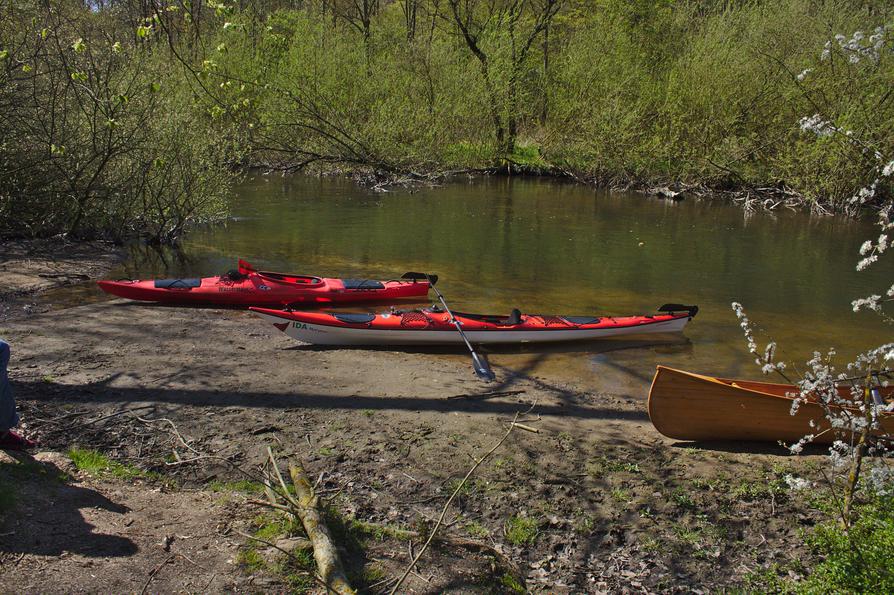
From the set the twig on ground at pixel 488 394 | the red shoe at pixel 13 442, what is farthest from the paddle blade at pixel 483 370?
the red shoe at pixel 13 442

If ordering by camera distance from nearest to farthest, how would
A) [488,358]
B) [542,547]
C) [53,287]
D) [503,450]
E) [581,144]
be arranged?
[542,547]
[503,450]
[488,358]
[53,287]
[581,144]

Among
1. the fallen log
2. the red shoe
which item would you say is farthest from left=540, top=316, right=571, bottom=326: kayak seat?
the red shoe

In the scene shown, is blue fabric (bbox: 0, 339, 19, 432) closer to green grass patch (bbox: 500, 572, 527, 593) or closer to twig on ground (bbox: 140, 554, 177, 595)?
twig on ground (bbox: 140, 554, 177, 595)

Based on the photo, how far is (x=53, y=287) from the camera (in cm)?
891

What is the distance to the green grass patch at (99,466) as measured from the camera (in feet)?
12.6

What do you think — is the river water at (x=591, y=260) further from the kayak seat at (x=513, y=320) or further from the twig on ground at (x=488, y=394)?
the twig on ground at (x=488, y=394)

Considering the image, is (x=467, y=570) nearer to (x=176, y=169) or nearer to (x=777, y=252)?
(x=176, y=169)

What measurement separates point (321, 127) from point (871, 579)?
818 inches

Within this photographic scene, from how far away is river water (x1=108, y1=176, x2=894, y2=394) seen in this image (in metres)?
8.17

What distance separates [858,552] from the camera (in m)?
3.40

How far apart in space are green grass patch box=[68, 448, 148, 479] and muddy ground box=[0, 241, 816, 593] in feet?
0.08

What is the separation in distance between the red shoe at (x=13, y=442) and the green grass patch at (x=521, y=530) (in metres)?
2.85

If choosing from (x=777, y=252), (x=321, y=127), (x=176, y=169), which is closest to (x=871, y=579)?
(x=176, y=169)

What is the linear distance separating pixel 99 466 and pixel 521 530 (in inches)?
97.8
